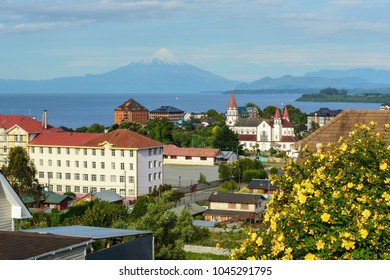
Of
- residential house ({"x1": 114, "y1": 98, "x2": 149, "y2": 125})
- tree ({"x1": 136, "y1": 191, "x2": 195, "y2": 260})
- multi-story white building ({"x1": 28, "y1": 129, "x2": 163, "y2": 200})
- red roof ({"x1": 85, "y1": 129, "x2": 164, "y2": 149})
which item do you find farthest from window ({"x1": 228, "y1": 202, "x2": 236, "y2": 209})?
residential house ({"x1": 114, "y1": 98, "x2": 149, "y2": 125})

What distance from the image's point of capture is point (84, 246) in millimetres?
6828

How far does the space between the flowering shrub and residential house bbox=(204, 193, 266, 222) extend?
2105cm

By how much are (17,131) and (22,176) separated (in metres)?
9.73

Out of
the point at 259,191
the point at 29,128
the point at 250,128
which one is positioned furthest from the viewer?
the point at 250,128

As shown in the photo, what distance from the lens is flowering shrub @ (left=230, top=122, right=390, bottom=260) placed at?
4527 mm

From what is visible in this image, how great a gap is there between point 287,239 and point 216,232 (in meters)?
18.3

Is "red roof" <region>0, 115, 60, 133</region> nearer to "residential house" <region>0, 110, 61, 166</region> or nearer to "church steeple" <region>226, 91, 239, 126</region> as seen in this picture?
"residential house" <region>0, 110, 61, 166</region>

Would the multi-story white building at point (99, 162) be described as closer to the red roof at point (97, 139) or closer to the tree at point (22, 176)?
the red roof at point (97, 139)

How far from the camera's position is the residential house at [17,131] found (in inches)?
1508

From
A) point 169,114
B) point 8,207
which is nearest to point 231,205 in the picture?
point 8,207

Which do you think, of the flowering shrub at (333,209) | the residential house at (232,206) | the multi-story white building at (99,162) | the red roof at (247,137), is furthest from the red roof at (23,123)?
the flowering shrub at (333,209)

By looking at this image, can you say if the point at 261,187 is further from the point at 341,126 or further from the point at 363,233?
the point at 363,233
